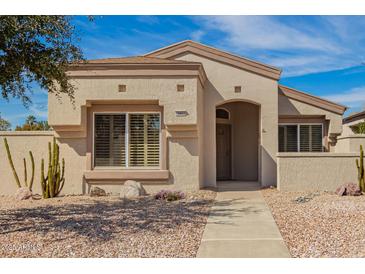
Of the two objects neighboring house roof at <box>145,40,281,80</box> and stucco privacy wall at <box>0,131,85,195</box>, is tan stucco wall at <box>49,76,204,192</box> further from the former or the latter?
neighboring house roof at <box>145,40,281,80</box>

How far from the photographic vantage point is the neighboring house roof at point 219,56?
16484 mm

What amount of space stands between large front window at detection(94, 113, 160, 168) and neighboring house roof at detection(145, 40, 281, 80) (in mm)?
3630

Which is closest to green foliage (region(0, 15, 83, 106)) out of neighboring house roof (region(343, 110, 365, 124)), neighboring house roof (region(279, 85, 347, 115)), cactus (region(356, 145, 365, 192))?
cactus (region(356, 145, 365, 192))

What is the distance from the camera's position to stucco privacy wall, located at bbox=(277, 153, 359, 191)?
48.3 ft

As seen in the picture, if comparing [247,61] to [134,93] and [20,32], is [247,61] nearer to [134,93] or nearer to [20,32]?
[134,93]

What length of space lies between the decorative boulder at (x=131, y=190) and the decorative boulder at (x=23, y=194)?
126 inches

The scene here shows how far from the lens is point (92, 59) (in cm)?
1495

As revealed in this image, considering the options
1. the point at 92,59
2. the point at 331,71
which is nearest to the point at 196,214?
the point at 92,59

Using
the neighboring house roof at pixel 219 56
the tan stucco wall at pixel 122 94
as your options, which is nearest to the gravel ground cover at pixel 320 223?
the tan stucco wall at pixel 122 94

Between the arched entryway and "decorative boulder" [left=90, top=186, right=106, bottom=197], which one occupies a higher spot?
the arched entryway

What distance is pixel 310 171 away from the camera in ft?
48.5

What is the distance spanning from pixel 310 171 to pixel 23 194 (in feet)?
33.8

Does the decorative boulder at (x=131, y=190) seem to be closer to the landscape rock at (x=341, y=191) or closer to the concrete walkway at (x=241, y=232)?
the concrete walkway at (x=241, y=232)

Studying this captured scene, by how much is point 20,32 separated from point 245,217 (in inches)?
271
